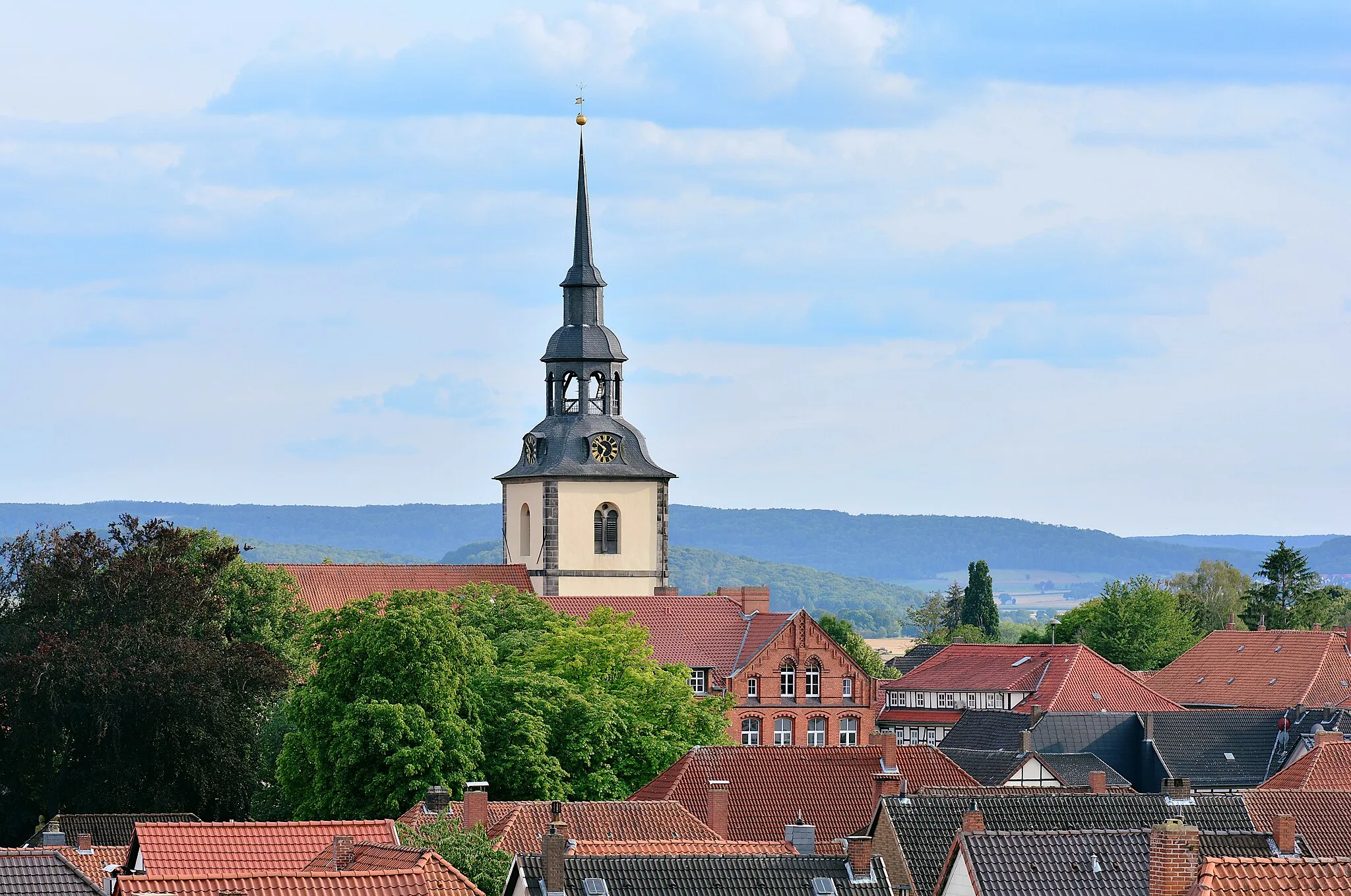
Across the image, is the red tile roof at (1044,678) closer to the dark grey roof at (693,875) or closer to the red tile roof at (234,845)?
the red tile roof at (234,845)

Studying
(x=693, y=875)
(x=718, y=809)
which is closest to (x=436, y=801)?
(x=718, y=809)

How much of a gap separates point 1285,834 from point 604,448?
69663 millimetres

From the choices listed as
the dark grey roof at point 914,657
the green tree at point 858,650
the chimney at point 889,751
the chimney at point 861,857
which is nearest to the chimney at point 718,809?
the chimney at point 889,751

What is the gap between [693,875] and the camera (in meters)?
32.9

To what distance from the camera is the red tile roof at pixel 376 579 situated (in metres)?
102

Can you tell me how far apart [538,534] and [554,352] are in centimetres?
868

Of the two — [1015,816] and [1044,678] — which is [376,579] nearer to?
[1044,678]

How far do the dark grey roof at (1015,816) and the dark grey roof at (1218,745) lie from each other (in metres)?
39.7

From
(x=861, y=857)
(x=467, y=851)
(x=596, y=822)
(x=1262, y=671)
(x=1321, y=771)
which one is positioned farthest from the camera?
(x=1262, y=671)

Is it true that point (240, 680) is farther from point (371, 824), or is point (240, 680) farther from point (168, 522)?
point (371, 824)

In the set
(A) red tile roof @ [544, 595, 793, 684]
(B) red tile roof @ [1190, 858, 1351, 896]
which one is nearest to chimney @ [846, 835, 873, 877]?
(B) red tile roof @ [1190, 858, 1351, 896]

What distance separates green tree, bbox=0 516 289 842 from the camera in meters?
66.8

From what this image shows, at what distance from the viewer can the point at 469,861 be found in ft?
128

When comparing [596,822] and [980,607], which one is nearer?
[596,822]
